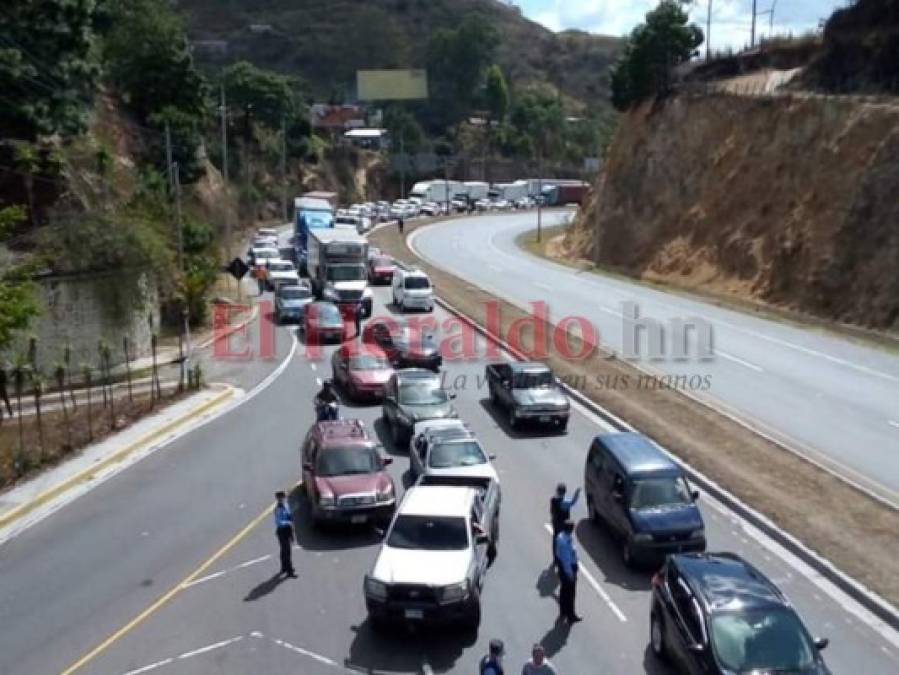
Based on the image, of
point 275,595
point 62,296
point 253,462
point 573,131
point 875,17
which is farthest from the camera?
point 573,131

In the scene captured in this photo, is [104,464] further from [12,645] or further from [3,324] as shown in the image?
[12,645]

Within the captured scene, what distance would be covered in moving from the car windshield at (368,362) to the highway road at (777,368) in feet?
30.0

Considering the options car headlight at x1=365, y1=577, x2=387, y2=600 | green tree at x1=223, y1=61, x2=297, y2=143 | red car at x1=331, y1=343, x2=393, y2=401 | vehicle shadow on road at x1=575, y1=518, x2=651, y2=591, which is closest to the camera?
car headlight at x1=365, y1=577, x2=387, y2=600

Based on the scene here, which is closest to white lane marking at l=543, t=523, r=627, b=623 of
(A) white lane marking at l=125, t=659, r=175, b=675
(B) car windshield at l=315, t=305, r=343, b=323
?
(A) white lane marking at l=125, t=659, r=175, b=675

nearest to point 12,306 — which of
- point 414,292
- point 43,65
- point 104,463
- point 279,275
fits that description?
point 104,463

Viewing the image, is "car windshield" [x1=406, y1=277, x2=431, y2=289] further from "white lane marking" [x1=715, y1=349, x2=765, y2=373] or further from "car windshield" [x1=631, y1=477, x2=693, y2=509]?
"car windshield" [x1=631, y1=477, x2=693, y2=509]

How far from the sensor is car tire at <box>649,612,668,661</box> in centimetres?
1327

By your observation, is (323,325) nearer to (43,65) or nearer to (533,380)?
(43,65)

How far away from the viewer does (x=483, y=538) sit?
52.1 feet

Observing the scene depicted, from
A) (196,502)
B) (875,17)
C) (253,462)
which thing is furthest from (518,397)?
(875,17)

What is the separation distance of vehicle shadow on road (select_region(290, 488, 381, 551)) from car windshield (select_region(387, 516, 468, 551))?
249 cm

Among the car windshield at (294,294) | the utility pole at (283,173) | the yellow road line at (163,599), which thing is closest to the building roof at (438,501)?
the yellow road line at (163,599)

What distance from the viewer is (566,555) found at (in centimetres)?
1472

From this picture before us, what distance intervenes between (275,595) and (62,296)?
67.4ft
